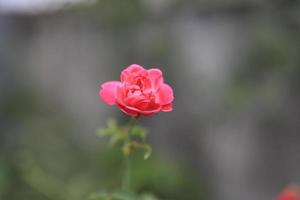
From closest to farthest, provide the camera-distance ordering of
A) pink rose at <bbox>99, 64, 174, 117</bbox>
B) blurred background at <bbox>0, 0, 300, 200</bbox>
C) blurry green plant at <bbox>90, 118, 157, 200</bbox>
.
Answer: pink rose at <bbox>99, 64, 174, 117</bbox>, blurry green plant at <bbox>90, 118, 157, 200</bbox>, blurred background at <bbox>0, 0, 300, 200</bbox>

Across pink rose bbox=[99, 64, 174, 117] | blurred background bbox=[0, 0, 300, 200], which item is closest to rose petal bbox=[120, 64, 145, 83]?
pink rose bbox=[99, 64, 174, 117]

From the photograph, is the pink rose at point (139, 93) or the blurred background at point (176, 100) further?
the blurred background at point (176, 100)

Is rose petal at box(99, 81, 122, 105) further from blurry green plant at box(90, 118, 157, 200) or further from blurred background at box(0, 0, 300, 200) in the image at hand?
blurred background at box(0, 0, 300, 200)

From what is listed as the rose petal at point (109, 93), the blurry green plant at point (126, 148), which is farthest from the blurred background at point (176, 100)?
the rose petal at point (109, 93)

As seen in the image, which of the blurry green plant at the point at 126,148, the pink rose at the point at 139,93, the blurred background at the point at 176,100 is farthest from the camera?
the blurred background at the point at 176,100

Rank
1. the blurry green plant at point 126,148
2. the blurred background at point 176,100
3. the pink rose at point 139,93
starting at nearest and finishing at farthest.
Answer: the pink rose at point 139,93 < the blurry green plant at point 126,148 < the blurred background at point 176,100

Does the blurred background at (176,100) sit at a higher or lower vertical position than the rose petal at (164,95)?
higher

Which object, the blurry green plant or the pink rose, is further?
the blurry green plant

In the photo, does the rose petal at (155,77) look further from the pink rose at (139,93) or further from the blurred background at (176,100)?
the blurred background at (176,100)

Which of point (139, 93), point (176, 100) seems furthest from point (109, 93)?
point (176, 100)
